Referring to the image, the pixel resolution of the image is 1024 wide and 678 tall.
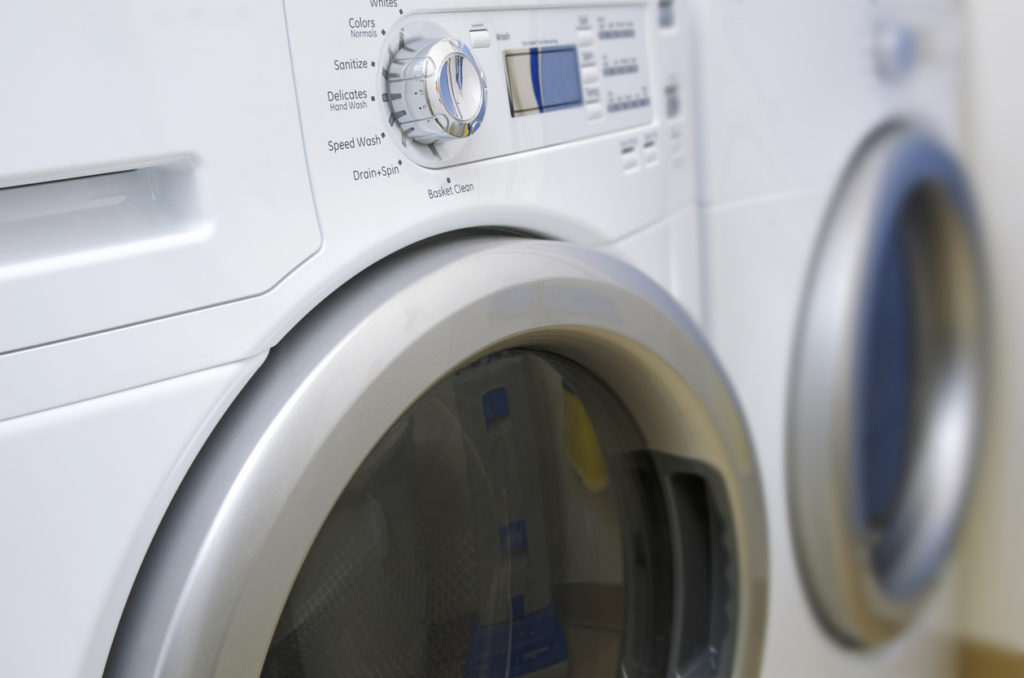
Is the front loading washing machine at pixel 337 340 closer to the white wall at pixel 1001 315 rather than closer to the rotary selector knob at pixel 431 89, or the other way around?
the rotary selector knob at pixel 431 89

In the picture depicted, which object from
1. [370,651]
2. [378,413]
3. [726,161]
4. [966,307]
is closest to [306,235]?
[378,413]

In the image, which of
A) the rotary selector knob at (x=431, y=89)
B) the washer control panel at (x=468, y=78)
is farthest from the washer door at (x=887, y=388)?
the rotary selector knob at (x=431, y=89)

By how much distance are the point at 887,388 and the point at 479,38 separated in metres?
0.63

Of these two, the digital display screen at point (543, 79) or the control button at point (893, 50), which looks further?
the control button at point (893, 50)

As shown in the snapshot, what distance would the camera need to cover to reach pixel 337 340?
294 millimetres

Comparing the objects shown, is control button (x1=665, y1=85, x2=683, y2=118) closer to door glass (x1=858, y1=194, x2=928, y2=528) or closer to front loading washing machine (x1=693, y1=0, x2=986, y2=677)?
front loading washing machine (x1=693, y1=0, x2=986, y2=677)

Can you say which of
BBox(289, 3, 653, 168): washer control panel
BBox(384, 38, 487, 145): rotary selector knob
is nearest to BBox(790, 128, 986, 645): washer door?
BBox(289, 3, 653, 168): washer control panel

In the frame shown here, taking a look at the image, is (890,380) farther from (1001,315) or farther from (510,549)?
(510,549)

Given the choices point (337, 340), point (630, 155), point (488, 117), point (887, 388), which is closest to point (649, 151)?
point (630, 155)

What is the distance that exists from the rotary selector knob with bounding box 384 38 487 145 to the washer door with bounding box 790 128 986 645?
38 cm

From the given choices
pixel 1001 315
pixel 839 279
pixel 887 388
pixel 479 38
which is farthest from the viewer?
pixel 1001 315

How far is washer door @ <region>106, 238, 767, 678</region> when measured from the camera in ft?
0.89

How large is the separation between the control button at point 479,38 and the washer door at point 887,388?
1.18 ft

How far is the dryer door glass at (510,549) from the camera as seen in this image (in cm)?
34
